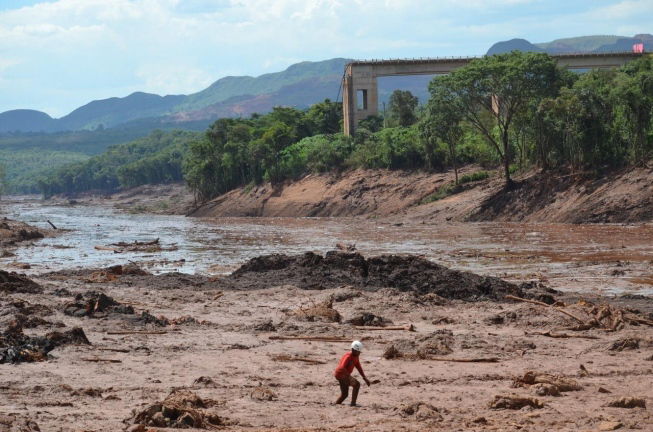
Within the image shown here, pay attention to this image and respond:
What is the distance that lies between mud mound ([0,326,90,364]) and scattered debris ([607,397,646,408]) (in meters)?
8.82

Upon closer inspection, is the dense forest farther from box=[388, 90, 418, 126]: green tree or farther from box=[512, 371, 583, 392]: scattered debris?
box=[512, 371, 583, 392]: scattered debris

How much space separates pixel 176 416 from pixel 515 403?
4294 mm

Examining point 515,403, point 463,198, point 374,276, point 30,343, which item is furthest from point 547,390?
point 463,198

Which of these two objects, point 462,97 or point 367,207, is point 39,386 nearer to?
point 462,97

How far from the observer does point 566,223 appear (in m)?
50.9

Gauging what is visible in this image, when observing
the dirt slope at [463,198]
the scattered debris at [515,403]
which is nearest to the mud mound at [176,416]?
the scattered debris at [515,403]

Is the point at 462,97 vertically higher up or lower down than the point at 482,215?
higher up

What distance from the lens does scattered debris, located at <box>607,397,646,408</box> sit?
1237 centimetres

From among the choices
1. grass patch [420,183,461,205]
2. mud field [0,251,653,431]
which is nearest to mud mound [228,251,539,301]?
mud field [0,251,653,431]

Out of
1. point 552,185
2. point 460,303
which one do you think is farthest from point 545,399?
point 552,185

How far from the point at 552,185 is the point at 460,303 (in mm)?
35649

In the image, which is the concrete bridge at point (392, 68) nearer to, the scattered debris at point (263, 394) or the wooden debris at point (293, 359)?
the wooden debris at point (293, 359)

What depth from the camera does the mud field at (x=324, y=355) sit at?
12.3m

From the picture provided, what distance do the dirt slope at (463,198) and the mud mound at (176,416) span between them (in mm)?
39117
